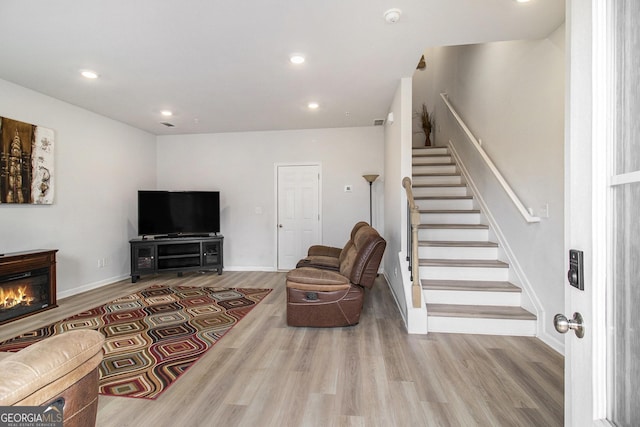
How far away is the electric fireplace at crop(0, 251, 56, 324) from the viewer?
10.4 ft

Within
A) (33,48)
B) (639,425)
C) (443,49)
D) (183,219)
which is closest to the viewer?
(639,425)

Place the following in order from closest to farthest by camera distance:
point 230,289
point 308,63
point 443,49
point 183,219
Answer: point 308,63, point 230,289, point 183,219, point 443,49

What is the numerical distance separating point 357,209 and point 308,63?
118 inches

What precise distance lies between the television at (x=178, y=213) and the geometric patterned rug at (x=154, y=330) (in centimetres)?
110

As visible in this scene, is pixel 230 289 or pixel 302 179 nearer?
pixel 230 289

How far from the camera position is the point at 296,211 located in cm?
571

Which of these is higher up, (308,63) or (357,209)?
(308,63)

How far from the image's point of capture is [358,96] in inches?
157

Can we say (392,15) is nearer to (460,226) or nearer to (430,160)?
(460,226)

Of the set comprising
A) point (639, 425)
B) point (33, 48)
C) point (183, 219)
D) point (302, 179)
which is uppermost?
point (33, 48)

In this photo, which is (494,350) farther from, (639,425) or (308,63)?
(308,63)

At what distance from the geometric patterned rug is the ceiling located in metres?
2.62

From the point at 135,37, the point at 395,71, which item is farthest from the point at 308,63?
the point at 135,37

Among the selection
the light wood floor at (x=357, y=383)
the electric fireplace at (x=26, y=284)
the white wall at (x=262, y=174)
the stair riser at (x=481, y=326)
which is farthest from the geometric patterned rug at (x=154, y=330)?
the stair riser at (x=481, y=326)
